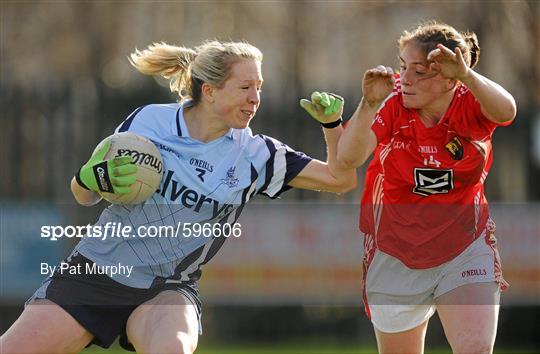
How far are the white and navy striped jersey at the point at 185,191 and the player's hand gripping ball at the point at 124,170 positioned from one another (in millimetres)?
93

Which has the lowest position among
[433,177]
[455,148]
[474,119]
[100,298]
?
[100,298]

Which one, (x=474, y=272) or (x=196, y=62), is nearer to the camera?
(x=474, y=272)

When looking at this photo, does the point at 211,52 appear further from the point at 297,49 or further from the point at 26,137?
the point at 297,49

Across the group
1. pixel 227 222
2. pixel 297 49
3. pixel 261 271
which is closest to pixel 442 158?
pixel 227 222

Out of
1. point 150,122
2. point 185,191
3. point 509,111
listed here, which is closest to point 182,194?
point 185,191

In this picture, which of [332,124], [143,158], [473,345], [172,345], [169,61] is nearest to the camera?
[172,345]

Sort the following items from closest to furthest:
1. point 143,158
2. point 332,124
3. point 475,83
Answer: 1. point 475,83
2. point 143,158
3. point 332,124

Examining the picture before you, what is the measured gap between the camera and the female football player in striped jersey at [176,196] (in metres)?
5.20

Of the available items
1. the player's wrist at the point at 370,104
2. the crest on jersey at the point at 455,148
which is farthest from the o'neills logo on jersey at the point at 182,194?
the crest on jersey at the point at 455,148

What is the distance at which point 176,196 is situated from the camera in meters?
5.47

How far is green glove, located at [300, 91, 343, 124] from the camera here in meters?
5.56

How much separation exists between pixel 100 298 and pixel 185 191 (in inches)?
25.5

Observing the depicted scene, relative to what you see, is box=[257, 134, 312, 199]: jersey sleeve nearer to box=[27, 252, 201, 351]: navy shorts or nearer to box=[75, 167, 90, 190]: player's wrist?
box=[27, 252, 201, 351]: navy shorts

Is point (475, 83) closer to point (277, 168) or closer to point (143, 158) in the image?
point (277, 168)
